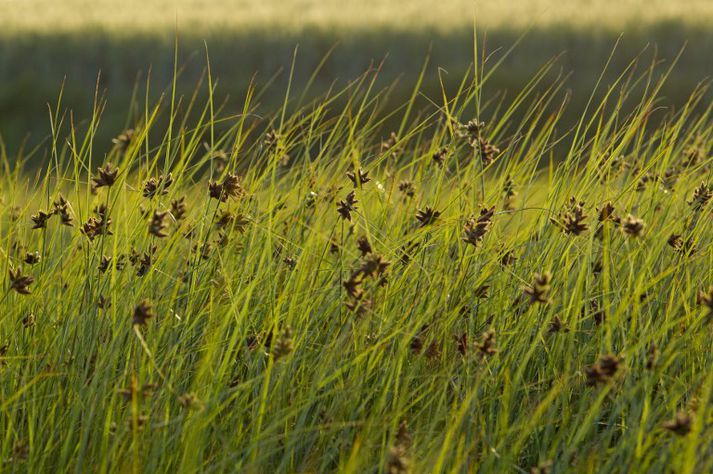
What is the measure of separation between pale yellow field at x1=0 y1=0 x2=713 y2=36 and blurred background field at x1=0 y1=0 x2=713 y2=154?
3 centimetres

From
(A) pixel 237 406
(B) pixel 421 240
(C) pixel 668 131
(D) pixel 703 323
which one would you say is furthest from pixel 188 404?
(C) pixel 668 131

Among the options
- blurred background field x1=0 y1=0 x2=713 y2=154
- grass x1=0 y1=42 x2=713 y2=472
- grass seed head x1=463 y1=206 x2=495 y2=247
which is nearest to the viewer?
grass x1=0 y1=42 x2=713 y2=472

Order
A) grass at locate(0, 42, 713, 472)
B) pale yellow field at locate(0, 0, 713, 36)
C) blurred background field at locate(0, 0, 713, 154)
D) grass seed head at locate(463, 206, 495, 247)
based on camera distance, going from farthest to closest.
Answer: pale yellow field at locate(0, 0, 713, 36) < blurred background field at locate(0, 0, 713, 154) < grass seed head at locate(463, 206, 495, 247) < grass at locate(0, 42, 713, 472)

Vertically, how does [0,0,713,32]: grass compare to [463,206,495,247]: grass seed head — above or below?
below

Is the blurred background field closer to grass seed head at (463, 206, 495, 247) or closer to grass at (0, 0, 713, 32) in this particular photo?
grass at (0, 0, 713, 32)

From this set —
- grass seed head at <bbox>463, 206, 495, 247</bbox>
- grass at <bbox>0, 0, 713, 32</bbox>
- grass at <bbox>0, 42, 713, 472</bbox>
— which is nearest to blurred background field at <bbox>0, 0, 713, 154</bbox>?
grass at <bbox>0, 0, 713, 32</bbox>

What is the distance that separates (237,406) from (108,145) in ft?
38.2

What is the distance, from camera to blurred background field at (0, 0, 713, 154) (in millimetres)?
14734

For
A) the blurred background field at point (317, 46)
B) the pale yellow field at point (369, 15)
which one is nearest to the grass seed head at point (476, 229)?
the blurred background field at point (317, 46)

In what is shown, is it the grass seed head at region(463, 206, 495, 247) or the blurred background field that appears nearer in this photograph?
the grass seed head at region(463, 206, 495, 247)

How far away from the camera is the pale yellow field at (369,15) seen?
15.6 meters

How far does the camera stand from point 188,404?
175 centimetres

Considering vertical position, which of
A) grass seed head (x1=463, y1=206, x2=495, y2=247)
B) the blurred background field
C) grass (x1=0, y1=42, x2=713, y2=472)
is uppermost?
grass seed head (x1=463, y1=206, x2=495, y2=247)

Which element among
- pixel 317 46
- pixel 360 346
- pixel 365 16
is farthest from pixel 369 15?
pixel 360 346
